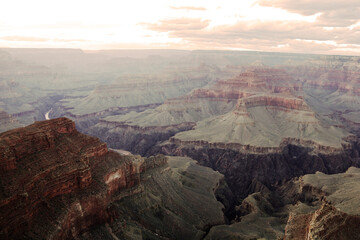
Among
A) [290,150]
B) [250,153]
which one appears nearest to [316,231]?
[250,153]

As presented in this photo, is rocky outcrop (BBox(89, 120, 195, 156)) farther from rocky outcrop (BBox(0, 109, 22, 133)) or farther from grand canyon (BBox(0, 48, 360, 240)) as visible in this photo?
rocky outcrop (BBox(0, 109, 22, 133))

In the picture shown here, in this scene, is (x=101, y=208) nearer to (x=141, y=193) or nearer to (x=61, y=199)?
(x=61, y=199)

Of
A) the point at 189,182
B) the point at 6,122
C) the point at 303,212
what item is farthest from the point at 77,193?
the point at 6,122

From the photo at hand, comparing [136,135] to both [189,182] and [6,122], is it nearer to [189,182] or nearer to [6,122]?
[6,122]

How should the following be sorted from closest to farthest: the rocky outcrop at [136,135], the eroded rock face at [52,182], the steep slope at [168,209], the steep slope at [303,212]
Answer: the steep slope at [303,212]
the eroded rock face at [52,182]
the steep slope at [168,209]
the rocky outcrop at [136,135]

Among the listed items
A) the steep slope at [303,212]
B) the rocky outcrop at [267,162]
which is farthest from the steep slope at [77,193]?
the rocky outcrop at [267,162]

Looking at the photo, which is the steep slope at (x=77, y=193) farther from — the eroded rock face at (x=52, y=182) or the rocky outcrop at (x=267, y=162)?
the rocky outcrop at (x=267, y=162)

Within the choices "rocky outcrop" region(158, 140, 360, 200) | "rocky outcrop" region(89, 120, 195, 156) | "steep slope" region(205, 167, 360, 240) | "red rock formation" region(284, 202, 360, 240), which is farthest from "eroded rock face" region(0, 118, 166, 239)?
"rocky outcrop" region(89, 120, 195, 156)

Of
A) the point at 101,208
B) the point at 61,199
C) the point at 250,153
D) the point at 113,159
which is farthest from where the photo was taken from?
the point at 250,153

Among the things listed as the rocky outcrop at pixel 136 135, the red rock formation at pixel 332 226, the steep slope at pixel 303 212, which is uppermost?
the red rock formation at pixel 332 226
